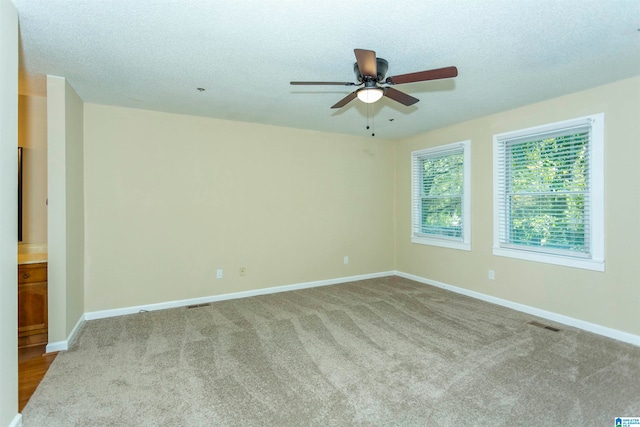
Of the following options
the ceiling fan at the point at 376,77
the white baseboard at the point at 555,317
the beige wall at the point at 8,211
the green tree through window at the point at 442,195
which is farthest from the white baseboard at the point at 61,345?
the green tree through window at the point at 442,195

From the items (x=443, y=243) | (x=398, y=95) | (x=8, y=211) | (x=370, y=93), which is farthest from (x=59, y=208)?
(x=443, y=243)

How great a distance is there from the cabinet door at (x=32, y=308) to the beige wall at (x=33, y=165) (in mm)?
793

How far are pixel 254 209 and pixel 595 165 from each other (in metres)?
4.04

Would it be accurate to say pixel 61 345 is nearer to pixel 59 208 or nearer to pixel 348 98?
pixel 59 208

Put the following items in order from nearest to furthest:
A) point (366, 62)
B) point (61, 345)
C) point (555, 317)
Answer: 1. point (366, 62)
2. point (61, 345)
3. point (555, 317)

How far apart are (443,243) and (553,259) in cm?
152

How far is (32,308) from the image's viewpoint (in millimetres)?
2971

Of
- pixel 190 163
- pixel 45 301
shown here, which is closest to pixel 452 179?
pixel 190 163

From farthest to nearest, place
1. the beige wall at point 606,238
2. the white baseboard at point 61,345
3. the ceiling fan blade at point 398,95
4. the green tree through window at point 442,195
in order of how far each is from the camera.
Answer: the green tree through window at point 442,195
the beige wall at point 606,238
the white baseboard at point 61,345
the ceiling fan blade at point 398,95

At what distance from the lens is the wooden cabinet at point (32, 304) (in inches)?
115

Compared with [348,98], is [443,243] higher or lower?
lower

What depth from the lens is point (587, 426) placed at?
1.86 metres

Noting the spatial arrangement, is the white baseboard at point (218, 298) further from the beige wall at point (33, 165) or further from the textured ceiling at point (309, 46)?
the textured ceiling at point (309, 46)

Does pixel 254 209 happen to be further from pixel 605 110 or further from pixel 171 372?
pixel 605 110
